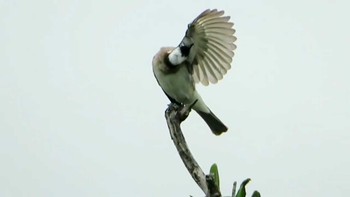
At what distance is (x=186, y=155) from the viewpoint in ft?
11.3

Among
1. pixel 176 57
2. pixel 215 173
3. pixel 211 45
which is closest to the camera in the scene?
pixel 215 173

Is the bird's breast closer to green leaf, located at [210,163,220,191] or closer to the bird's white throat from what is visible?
the bird's white throat

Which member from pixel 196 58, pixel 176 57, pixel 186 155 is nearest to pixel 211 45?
pixel 196 58

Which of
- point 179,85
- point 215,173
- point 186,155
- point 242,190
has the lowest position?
point 242,190

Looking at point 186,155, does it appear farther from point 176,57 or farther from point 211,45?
point 211,45

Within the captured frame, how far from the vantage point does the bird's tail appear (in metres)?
6.63

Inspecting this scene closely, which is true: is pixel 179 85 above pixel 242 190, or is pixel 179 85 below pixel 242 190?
above

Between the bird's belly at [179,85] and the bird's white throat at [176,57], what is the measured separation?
7.8 inches

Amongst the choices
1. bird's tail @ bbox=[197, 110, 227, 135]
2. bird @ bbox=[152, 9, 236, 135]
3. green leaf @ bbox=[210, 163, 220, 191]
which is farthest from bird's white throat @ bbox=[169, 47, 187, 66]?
green leaf @ bbox=[210, 163, 220, 191]

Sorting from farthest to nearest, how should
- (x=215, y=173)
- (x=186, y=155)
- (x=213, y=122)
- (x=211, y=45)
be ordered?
(x=213, y=122)
(x=211, y=45)
(x=186, y=155)
(x=215, y=173)

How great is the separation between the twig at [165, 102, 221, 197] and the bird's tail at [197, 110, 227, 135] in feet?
7.50

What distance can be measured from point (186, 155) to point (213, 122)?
3228 millimetres

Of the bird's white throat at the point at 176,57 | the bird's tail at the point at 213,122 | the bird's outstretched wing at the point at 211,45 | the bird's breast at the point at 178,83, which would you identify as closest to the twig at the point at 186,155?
the bird's white throat at the point at 176,57

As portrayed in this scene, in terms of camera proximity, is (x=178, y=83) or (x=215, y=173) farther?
(x=178, y=83)
